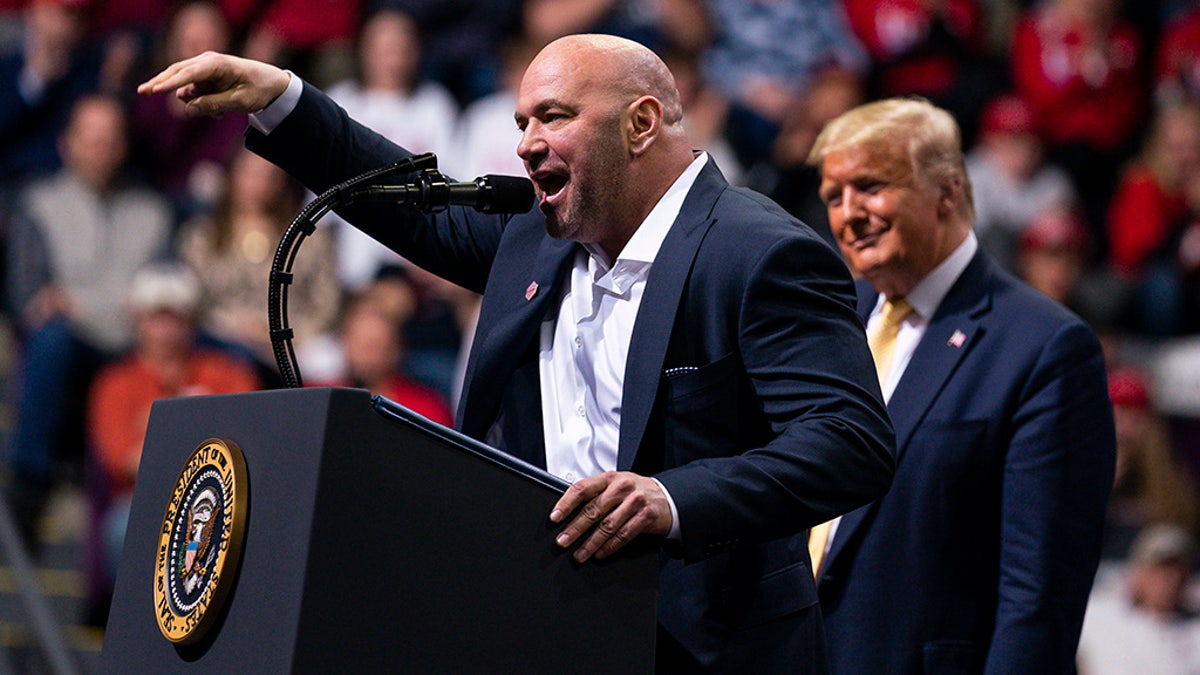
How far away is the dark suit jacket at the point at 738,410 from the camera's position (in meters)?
1.85

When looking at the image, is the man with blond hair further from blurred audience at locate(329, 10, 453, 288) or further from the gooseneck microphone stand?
blurred audience at locate(329, 10, 453, 288)

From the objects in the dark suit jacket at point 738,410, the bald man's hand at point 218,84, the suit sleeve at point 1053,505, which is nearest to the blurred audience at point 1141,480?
the suit sleeve at point 1053,505

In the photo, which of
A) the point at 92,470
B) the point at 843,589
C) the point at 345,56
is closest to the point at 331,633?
the point at 843,589

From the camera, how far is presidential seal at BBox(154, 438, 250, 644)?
66.9 inches

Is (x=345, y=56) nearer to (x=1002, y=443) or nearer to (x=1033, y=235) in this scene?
(x=1033, y=235)

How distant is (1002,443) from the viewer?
2.66 m

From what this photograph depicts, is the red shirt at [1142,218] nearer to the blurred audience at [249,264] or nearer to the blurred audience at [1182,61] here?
the blurred audience at [1182,61]

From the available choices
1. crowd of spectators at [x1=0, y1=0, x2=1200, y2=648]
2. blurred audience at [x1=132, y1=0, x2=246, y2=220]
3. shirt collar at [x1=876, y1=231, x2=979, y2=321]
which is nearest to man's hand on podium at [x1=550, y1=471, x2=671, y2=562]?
shirt collar at [x1=876, y1=231, x2=979, y2=321]

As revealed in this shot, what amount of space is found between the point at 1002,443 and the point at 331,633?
145cm

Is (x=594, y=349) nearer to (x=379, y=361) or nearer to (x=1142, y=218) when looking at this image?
(x=379, y=361)

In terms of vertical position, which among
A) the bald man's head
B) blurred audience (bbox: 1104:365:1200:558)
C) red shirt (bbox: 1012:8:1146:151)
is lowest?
blurred audience (bbox: 1104:365:1200:558)

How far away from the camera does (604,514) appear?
1.73 metres

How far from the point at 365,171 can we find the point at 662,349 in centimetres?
64

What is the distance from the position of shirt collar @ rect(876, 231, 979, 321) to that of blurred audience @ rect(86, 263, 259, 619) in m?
3.38
